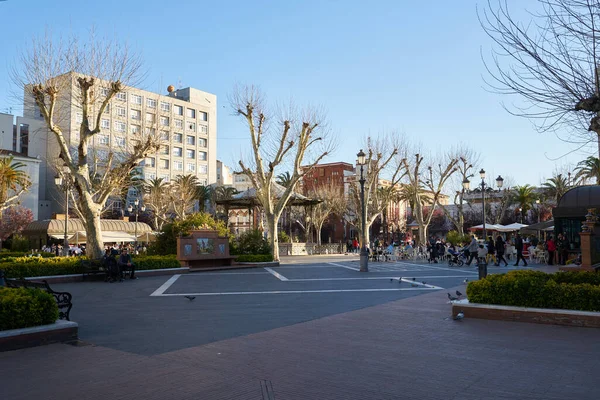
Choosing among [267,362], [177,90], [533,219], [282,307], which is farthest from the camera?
[177,90]

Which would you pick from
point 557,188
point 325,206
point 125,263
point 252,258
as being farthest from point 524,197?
point 125,263

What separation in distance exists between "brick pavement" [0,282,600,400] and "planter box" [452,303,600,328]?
0.27m

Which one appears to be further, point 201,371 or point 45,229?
point 45,229

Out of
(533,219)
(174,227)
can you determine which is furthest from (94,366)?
(533,219)

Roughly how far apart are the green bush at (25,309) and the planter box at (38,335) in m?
0.12

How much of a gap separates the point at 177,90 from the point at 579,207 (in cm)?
6960

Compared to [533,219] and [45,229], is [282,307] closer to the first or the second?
[45,229]

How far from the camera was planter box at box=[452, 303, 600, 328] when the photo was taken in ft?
27.8

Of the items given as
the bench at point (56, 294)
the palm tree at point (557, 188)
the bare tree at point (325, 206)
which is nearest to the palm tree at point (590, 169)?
the palm tree at point (557, 188)

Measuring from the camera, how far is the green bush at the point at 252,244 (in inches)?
1116

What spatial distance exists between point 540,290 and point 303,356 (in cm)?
497

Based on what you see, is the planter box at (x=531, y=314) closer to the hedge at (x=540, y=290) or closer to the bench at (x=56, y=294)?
the hedge at (x=540, y=290)

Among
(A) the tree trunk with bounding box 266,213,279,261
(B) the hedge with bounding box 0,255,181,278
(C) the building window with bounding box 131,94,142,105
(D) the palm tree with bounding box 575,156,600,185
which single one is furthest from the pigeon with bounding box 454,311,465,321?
(C) the building window with bounding box 131,94,142,105

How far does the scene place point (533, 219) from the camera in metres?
65.8
